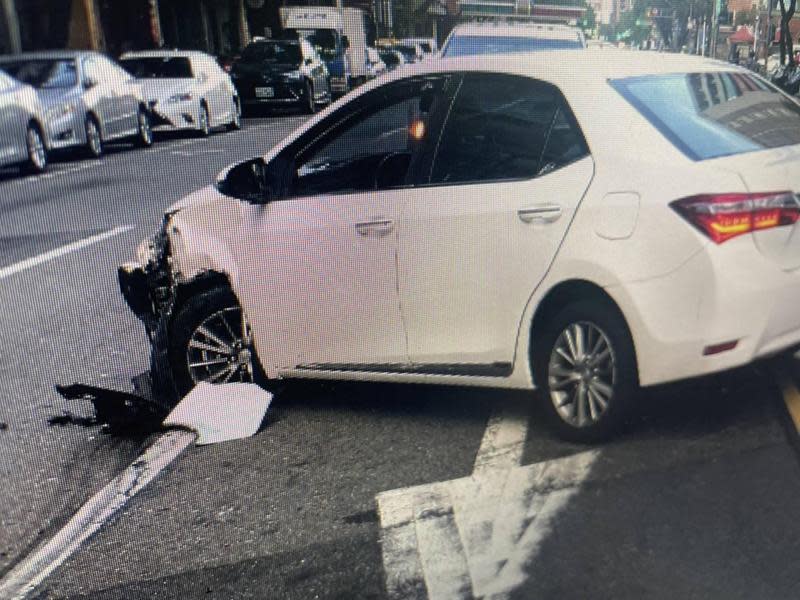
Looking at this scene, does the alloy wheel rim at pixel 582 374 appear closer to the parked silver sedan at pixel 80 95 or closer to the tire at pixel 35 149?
the tire at pixel 35 149

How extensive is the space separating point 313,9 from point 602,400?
3361 cm

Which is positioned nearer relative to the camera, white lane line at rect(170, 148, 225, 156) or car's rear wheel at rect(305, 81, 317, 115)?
white lane line at rect(170, 148, 225, 156)

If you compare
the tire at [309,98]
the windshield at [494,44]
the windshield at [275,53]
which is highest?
the windshield at [494,44]

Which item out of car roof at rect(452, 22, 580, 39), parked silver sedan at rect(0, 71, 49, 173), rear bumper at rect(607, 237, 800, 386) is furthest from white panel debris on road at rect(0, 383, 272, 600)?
parked silver sedan at rect(0, 71, 49, 173)

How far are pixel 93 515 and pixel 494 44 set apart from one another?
11090mm

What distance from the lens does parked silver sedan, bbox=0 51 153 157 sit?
18000 millimetres

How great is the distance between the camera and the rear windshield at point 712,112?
4445mm

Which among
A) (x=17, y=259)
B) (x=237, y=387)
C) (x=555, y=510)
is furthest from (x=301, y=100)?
(x=555, y=510)

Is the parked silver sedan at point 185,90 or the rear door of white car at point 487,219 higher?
the rear door of white car at point 487,219

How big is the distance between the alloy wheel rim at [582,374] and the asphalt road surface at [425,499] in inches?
6.2

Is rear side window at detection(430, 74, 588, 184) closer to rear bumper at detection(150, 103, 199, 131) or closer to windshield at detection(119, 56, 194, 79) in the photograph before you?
rear bumper at detection(150, 103, 199, 131)

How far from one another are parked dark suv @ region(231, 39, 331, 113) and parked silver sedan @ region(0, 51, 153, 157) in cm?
760

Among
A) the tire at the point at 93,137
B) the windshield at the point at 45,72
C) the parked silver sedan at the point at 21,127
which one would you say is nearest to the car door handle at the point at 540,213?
the parked silver sedan at the point at 21,127

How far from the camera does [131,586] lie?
12.8 feet
